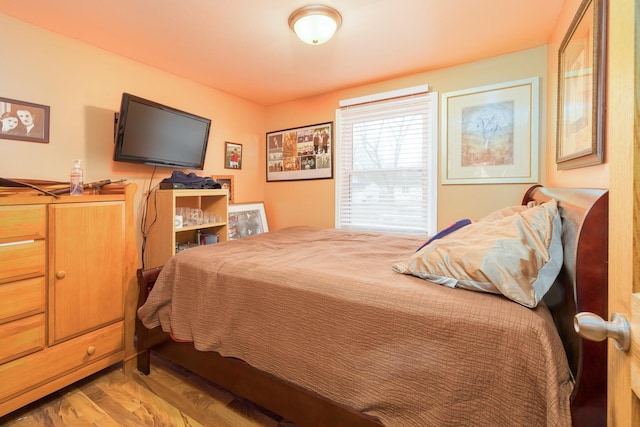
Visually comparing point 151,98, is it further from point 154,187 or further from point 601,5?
point 601,5

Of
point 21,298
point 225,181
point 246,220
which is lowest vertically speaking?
point 21,298

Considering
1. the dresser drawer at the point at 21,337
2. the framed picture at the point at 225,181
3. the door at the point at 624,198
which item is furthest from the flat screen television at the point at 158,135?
the door at the point at 624,198

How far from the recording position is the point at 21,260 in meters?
1.50

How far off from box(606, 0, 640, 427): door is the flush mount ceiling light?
1651 mm

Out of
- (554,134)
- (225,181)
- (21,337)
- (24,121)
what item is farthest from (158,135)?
(554,134)

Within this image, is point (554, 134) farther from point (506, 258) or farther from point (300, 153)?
point (300, 153)

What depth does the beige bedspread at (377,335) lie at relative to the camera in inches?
34.7

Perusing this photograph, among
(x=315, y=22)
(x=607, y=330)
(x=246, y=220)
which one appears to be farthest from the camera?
(x=246, y=220)

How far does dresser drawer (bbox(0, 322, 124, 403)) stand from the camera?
1.46 meters

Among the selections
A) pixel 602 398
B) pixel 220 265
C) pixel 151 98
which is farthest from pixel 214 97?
pixel 602 398

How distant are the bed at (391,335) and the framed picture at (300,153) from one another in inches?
69.1

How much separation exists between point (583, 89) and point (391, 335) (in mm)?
1456

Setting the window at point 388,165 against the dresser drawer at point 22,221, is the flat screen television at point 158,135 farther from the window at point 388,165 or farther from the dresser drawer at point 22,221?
the window at point 388,165

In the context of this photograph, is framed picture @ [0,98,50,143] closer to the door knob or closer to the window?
the window
